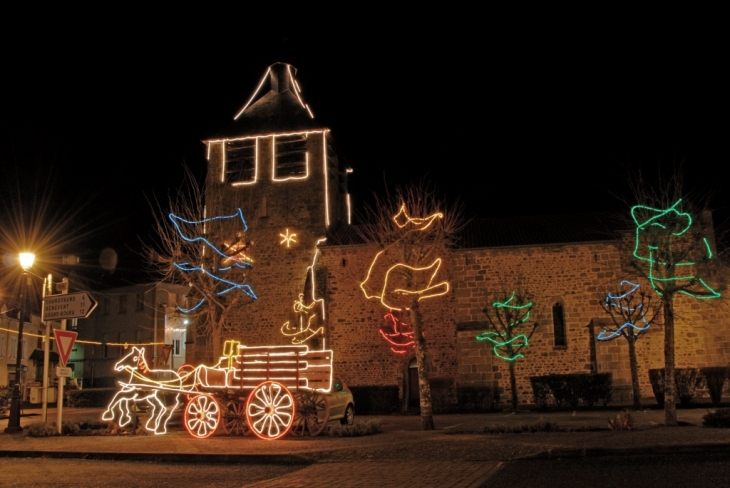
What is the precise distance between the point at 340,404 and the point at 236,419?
283 cm

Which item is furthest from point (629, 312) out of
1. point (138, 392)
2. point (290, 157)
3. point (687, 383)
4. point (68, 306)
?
point (68, 306)

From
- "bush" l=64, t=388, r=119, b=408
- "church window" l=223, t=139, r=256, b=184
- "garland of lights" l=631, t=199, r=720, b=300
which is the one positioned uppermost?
"church window" l=223, t=139, r=256, b=184

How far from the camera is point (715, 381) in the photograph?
791 inches

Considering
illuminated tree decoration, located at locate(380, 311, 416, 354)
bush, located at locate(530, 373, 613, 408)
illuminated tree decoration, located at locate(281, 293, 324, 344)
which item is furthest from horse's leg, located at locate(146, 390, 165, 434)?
illuminated tree decoration, located at locate(281, 293, 324, 344)

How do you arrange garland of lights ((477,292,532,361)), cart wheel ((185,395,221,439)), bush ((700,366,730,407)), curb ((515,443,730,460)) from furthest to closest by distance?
garland of lights ((477,292,532,361)), bush ((700,366,730,407)), cart wheel ((185,395,221,439)), curb ((515,443,730,460))

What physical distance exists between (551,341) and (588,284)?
2.69 metres

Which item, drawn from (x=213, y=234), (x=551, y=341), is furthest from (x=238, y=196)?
(x=551, y=341)

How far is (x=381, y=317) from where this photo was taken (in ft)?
90.0

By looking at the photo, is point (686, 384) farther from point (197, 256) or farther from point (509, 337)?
point (197, 256)

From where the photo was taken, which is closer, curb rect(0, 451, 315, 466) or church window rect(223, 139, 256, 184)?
curb rect(0, 451, 315, 466)

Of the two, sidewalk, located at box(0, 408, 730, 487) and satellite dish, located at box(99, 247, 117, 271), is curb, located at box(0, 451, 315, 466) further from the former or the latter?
satellite dish, located at box(99, 247, 117, 271)

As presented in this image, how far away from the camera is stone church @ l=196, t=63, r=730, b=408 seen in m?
25.1

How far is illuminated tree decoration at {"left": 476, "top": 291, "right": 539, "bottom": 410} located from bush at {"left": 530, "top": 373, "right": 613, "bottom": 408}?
2.54 metres

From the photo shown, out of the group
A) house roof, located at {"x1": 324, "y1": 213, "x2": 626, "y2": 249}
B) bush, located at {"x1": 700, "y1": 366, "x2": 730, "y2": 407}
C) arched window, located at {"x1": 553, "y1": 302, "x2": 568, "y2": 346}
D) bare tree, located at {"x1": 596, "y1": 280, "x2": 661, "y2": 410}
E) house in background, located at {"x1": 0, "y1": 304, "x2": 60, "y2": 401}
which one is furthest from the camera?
house in background, located at {"x1": 0, "y1": 304, "x2": 60, "y2": 401}
